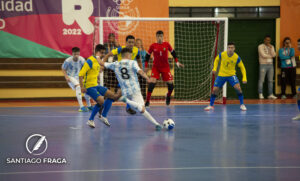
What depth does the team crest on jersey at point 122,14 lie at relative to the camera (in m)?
12.9

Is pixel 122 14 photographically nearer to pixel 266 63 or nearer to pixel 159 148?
pixel 266 63

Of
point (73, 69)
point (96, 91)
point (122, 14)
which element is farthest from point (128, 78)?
point (122, 14)

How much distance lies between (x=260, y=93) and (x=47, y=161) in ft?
33.9

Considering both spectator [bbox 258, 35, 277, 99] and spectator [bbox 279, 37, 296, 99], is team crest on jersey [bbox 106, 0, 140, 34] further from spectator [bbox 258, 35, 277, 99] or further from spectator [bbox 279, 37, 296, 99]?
spectator [bbox 279, 37, 296, 99]

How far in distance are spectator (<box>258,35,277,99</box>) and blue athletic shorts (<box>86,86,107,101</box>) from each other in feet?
24.8

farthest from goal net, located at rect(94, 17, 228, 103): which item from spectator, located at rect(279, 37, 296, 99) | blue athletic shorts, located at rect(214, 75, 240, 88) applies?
blue athletic shorts, located at rect(214, 75, 240, 88)

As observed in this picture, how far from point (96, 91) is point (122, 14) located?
608cm

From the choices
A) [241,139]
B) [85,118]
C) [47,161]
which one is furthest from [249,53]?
[47,161]

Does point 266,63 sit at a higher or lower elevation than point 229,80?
higher

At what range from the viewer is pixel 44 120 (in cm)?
813

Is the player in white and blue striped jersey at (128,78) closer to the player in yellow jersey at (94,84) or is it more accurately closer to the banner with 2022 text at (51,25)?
the player in yellow jersey at (94,84)

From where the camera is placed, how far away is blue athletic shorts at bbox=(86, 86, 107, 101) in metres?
7.29

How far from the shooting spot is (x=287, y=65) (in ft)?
43.5

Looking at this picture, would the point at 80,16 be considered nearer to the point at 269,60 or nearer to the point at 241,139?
the point at 269,60
